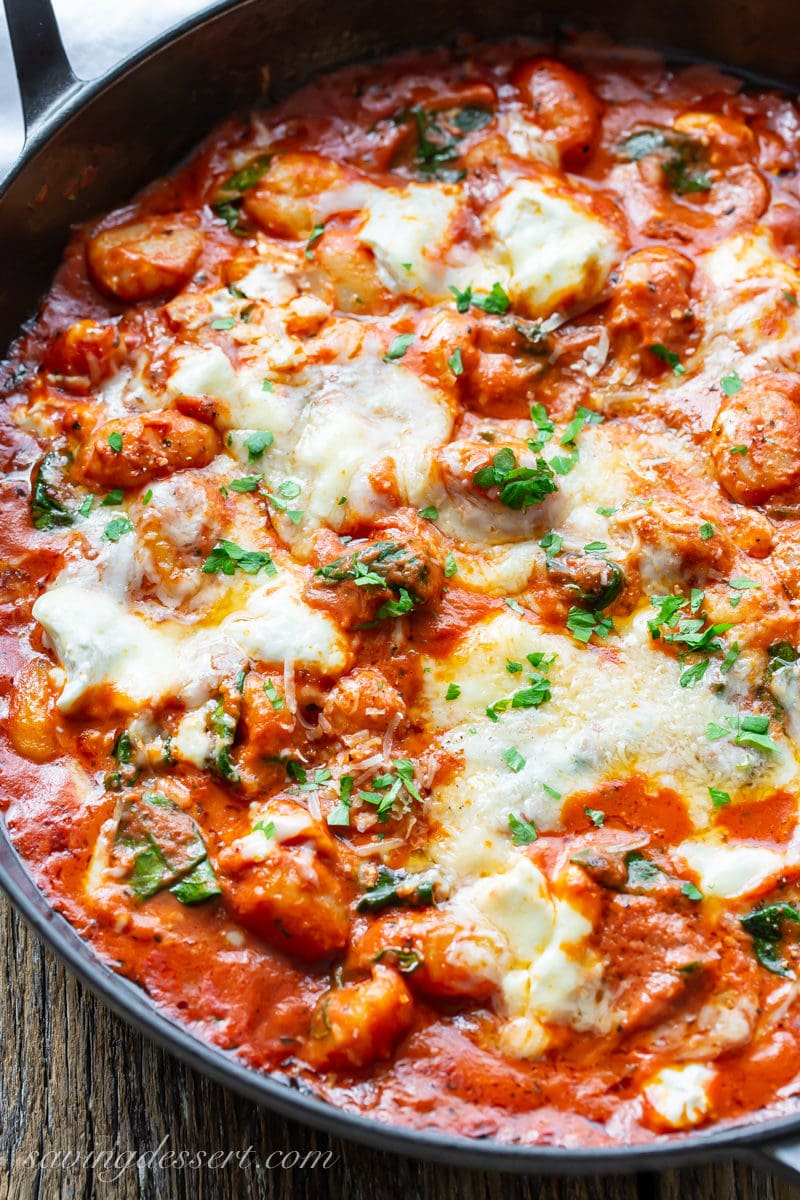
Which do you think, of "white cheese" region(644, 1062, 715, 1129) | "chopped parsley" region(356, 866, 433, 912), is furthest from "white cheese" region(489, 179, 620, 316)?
"white cheese" region(644, 1062, 715, 1129)

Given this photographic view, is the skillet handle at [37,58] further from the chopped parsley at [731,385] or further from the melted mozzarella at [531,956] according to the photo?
the melted mozzarella at [531,956]

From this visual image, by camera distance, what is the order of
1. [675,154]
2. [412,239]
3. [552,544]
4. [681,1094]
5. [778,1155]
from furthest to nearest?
[675,154], [412,239], [552,544], [681,1094], [778,1155]

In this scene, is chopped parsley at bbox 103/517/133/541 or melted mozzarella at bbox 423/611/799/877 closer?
melted mozzarella at bbox 423/611/799/877

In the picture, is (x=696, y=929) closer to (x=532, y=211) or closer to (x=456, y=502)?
(x=456, y=502)

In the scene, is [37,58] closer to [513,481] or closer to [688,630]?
[513,481]

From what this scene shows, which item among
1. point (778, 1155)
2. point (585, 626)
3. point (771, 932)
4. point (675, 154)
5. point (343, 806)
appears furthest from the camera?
point (675, 154)

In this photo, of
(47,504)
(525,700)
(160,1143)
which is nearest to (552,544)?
(525,700)

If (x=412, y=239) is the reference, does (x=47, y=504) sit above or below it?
below

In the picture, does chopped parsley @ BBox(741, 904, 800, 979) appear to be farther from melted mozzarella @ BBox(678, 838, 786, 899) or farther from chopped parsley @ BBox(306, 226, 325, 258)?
chopped parsley @ BBox(306, 226, 325, 258)

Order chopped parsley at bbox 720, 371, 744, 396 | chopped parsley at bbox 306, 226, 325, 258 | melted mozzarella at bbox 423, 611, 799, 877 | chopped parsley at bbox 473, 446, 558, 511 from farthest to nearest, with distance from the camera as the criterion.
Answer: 1. chopped parsley at bbox 306, 226, 325, 258
2. chopped parsley at bbox 720, 371, 744, 396
3. chopped parsley at bbox 473, 446, 558, 511
4. melted mozzarella at bbox 423, 611, 799, 877
